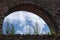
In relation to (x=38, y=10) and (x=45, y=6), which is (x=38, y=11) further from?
(x=45, y=6)

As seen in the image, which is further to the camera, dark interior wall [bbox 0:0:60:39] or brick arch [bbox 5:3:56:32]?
brick arch [bbox 5:3:56:32]

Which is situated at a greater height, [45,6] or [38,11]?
[45,6]

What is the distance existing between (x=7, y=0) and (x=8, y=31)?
89 cm

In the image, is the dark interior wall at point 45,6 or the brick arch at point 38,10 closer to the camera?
the dark interior wall at point 45,6

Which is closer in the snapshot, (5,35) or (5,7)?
(5,35)

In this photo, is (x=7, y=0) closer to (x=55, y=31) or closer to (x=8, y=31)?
(x=8, y=31)

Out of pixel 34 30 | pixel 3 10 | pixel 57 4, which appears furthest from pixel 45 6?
pixel 3 10

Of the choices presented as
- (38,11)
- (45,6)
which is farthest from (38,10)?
(45,6)

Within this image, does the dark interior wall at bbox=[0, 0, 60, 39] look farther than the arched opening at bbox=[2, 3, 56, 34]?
No

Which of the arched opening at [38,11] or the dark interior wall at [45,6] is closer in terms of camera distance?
the dark interior wall at [45,6]

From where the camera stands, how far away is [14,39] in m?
6.24

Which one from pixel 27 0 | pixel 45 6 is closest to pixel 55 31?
pixel 45 6

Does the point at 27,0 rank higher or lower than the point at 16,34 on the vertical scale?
higher

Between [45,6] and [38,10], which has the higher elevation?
[45,6]
